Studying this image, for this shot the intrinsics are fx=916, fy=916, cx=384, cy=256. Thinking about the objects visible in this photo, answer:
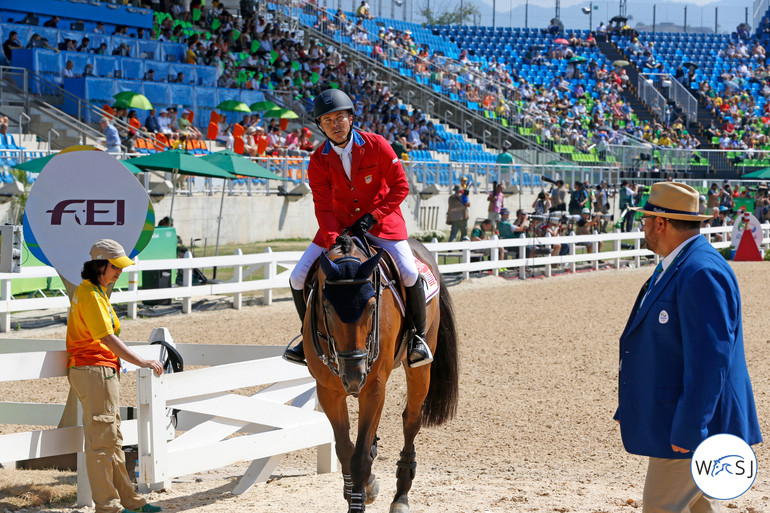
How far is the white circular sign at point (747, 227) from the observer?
81.1 ft

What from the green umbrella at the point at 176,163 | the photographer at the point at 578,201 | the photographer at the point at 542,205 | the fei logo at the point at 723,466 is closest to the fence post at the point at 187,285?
the green umbrella at the point at 176,163

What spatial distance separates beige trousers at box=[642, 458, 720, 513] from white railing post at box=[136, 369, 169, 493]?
10.6ft

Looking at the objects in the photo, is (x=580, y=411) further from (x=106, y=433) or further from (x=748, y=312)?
(x=748, y=312)

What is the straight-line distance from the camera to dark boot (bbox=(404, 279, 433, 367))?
6.08 metres

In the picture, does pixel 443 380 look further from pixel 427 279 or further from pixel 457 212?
pixel 457 212

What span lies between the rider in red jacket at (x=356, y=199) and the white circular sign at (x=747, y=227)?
20821 millimetres

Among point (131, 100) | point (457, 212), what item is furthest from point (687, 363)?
point (131, 100)

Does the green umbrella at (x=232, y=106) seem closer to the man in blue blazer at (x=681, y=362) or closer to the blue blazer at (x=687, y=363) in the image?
the man in blue blazer at (x=681, y=362)

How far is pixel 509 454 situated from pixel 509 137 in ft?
96.1

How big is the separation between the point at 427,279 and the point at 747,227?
811 inches

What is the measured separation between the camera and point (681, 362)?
3758 millimetres

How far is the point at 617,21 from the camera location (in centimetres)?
5625

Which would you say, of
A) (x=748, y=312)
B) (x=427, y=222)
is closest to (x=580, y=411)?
(x=748, y=312)

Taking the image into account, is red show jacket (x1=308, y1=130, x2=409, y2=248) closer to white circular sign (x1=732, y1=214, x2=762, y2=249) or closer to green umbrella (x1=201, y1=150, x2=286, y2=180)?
green umbrella (x1=201, y1=150, x2=286, y2=180)
